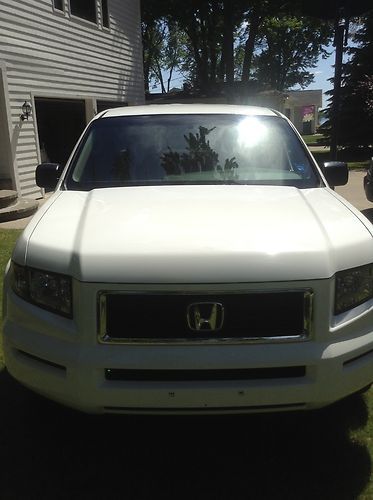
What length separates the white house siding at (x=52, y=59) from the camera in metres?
10.8

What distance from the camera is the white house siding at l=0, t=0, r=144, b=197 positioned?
10781 millimetres

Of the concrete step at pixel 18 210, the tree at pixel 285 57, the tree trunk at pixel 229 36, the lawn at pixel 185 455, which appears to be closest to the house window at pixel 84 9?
the concrete step at pixel 18 210

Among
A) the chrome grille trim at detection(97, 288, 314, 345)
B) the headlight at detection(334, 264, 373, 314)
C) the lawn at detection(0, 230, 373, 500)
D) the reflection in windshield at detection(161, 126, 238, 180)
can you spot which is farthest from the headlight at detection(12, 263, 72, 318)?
the reflection in windshield at detection(161, 126, 238, 180)

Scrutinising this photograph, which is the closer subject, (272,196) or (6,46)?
(272,196)

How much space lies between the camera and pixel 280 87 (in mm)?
59125

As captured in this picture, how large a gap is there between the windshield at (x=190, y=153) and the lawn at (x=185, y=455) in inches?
56.0

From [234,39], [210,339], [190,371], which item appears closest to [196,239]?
[210,339]

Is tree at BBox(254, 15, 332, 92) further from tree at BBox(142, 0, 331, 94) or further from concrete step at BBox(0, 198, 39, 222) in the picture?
concrete step at BBox(0, 198, 39, 222)

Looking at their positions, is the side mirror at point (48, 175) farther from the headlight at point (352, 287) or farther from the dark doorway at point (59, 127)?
the dark doorway at point (59, 127)

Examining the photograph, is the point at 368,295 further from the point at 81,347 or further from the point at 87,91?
the point at 87,91

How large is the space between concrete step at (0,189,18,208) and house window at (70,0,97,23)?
18.1 feet

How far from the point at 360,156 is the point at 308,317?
22383mm

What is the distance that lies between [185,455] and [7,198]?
791 cm

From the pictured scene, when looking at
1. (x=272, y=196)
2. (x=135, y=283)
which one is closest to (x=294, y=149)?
(x=272, y=196)
